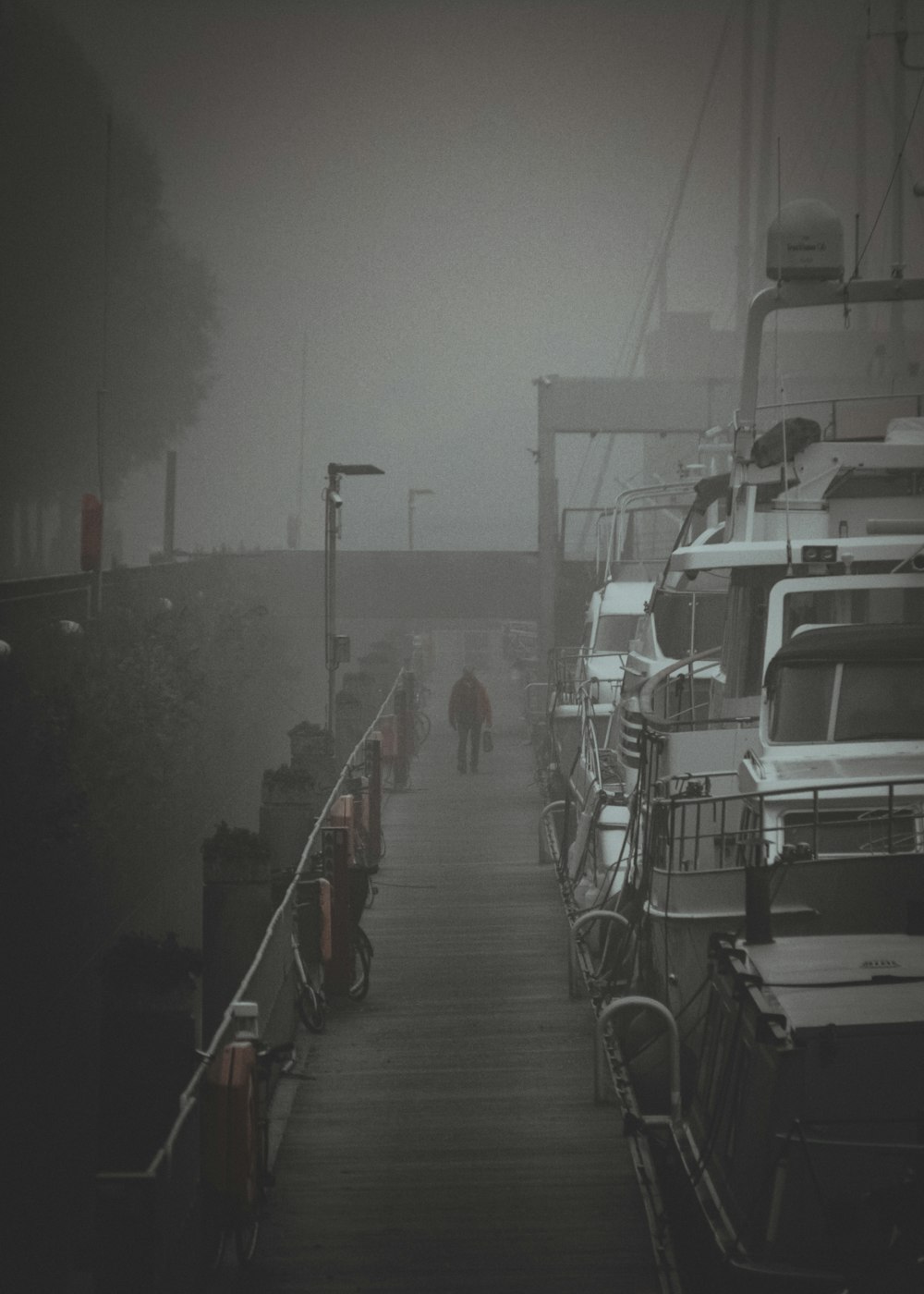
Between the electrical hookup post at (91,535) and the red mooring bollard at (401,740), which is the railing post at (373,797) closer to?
the red mooring bollard at (401,740)

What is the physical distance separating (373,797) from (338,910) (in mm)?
6247

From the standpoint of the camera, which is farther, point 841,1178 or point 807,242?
point 807,242

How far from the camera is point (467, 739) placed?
95.4 ft

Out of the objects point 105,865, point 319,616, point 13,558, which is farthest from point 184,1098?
point 319,616

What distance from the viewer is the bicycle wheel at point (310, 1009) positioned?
1275cm

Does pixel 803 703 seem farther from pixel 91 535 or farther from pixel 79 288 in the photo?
pixel 79 288

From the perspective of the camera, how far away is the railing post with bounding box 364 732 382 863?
19922mm

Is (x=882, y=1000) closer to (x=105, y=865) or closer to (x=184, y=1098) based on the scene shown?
(x=184, y=1098)

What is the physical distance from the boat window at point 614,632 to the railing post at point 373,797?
592 centimetres

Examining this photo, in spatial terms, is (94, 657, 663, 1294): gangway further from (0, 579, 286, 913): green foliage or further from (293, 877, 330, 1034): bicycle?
(0, 579, 286, 913): green foliage

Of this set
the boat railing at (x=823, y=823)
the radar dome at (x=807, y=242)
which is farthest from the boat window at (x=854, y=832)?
the radar dome at (x=807, y=242)

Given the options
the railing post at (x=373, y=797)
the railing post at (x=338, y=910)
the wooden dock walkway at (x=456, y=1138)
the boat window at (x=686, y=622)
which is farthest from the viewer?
the boat window at (x=686, y=622)

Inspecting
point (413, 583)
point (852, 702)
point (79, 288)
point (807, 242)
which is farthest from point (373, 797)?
point (413, 583)

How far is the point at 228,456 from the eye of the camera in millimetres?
76625
